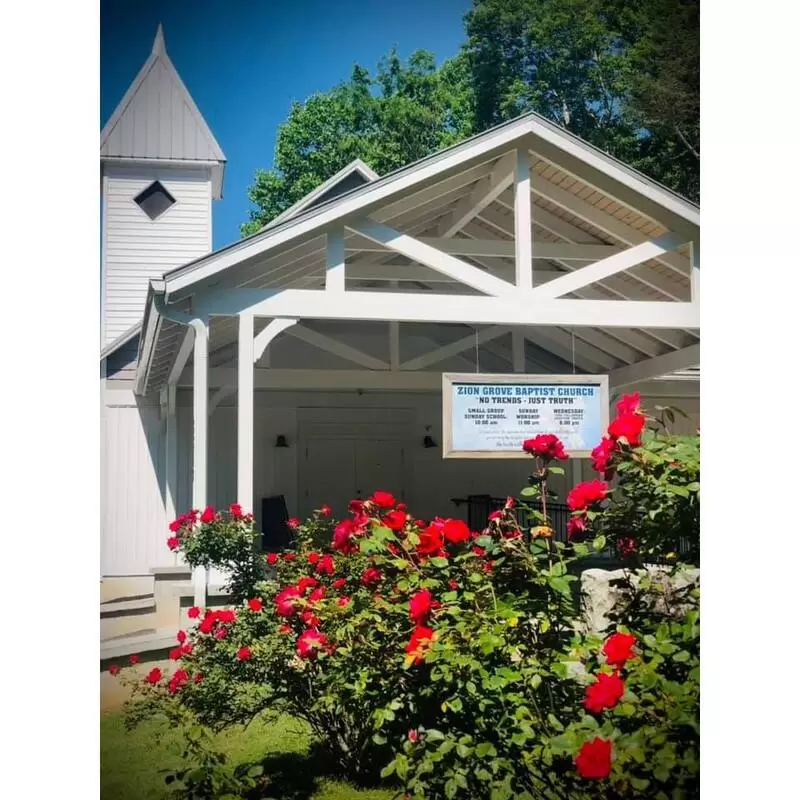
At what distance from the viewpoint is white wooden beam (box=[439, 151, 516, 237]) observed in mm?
4992

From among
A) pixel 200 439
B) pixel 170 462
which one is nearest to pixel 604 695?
pixel 200 439

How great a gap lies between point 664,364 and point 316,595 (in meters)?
3.33

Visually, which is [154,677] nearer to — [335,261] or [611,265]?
[335,261]

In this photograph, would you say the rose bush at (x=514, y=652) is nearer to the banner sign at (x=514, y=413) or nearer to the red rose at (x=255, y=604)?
the red rose at (x=255, y=604)

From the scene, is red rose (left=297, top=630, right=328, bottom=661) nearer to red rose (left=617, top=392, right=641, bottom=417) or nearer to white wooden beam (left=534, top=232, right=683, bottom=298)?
red rose (left=617, top=392, right=641, bottom=417)

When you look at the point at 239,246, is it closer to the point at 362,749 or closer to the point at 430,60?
the point at 430,60

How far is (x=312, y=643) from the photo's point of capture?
11.2ft

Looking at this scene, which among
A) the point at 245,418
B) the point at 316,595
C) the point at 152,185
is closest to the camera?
the point at 316,595

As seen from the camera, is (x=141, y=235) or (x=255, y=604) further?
(x=141, y=235)

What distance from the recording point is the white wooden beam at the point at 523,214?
4805mm

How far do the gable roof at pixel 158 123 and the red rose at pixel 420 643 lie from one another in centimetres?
242

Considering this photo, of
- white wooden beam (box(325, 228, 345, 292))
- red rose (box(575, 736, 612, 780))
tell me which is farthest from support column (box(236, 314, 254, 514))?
red rose (box(575, 736, 612, 780))
